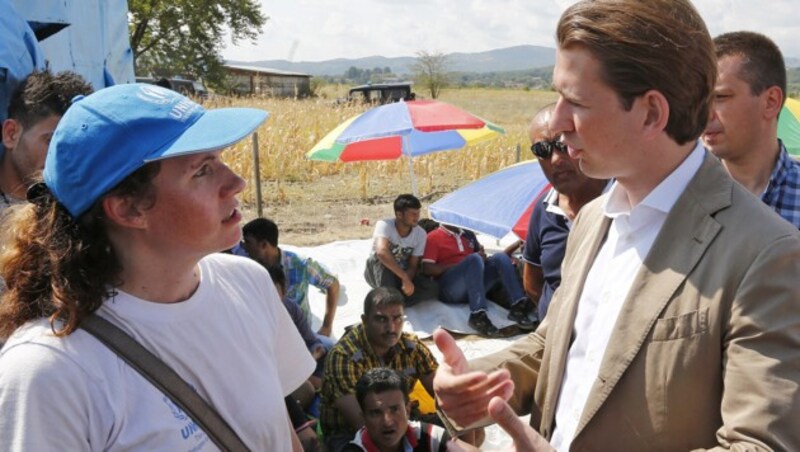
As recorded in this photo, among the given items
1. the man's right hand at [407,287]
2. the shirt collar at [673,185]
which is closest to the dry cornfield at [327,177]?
the man's right hand at [407,287]

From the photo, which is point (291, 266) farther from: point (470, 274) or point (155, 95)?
point (155, 95)

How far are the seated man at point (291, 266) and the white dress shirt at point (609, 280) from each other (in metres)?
3.77

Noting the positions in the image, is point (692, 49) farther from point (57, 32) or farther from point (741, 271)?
point (57, 32)

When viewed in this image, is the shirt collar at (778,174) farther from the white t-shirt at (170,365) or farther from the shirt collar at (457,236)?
the shirt collar at (457,236)

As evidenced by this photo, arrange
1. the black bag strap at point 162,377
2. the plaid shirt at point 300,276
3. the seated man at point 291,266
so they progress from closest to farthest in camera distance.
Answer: the black bag strap at point 162,377
the seated man at point 291,266
the plaid shirt at point 300,276

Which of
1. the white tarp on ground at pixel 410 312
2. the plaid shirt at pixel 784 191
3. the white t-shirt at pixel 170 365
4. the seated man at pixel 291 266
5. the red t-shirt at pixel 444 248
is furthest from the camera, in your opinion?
the red t-shirt at pixel 444 248

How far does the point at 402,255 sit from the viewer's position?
277 inches

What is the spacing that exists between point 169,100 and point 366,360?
3.07 m

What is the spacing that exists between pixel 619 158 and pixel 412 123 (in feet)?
21.8

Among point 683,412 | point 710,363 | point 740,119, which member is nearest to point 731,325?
point 710,363

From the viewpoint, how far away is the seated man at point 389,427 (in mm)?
3561

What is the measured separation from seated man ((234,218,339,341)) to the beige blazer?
399 centimetres

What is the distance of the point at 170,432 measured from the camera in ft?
4.68

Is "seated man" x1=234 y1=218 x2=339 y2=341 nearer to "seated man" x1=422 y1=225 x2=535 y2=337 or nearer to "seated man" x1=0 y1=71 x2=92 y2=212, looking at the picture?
"seated man" x1=422 y1=225 x2=535 y2=337
